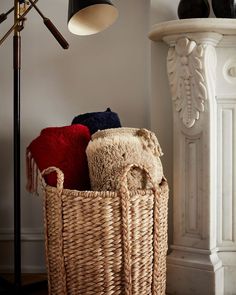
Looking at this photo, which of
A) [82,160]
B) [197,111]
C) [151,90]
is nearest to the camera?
[82,160]

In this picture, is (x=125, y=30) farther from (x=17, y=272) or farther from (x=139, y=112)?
(x=17, y=272)

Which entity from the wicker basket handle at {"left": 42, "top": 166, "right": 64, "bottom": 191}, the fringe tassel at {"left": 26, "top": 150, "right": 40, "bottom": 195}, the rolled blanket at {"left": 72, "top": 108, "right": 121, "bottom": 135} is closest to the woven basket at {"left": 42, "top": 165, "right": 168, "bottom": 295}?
the wicker basket handle at {"left": 42, "top": 166, "right": 64, "bottom": 191}

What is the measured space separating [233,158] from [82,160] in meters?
0.61

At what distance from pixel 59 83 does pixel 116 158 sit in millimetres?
702

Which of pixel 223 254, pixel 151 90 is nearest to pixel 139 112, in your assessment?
pixel 151 90

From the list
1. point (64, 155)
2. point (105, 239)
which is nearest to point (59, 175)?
point (64, 155)

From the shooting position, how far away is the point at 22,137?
2.01m

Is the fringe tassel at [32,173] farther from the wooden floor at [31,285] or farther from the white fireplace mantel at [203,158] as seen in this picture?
the white fireplace mantel at [203,158]

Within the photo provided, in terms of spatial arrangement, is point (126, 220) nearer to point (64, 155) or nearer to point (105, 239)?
point (105, 239)

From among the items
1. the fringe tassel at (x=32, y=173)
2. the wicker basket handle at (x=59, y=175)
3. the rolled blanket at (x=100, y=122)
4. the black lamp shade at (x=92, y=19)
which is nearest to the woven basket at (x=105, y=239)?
the wicker basket handle at (x=59, y=175)

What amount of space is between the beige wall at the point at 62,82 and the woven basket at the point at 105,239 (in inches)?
22.1

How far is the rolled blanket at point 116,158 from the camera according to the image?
1435 mm

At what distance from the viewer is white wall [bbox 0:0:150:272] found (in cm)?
198

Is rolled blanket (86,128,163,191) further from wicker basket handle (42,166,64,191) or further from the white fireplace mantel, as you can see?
the white fireplace mantel
